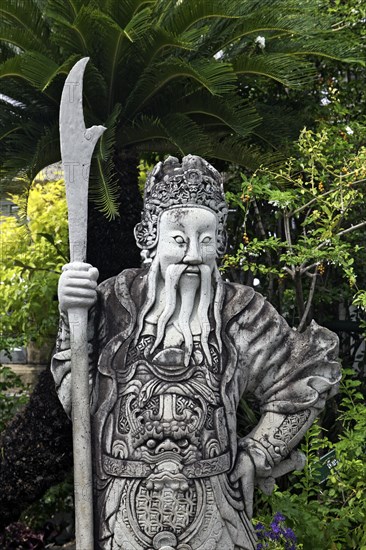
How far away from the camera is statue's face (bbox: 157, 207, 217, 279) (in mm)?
5305

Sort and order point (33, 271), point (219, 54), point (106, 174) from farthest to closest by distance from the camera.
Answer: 1. point (33, 271)
2. point (219, 54)
3. point (106, 174)

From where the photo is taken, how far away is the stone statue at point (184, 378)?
5148mm

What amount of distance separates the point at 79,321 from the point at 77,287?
0.15 m

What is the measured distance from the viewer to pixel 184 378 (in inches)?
206

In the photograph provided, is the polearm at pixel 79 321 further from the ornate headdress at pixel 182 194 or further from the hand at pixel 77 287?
the ornate headdress at pixel 182 194

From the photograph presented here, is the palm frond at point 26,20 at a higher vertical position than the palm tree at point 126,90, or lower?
higher

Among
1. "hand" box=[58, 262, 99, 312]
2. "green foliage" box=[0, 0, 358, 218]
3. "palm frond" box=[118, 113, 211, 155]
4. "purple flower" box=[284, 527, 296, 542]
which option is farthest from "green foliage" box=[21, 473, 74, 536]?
"hand" box=[58, 262, 99, 312]

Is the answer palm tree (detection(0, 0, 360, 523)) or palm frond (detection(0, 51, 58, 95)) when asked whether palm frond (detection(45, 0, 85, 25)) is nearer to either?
palm tree (detection(0, 0, 360, 523))

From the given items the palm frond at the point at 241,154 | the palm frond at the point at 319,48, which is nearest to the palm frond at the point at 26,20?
the palm frond at the point at 241,154

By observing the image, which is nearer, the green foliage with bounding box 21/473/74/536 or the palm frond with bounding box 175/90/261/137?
the palm frond with bounding box 175/90/261/137

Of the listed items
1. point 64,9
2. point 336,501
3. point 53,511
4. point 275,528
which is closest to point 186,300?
point 275,528

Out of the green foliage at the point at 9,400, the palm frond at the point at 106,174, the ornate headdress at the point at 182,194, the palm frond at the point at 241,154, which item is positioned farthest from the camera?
the green foliage at the point at 9,400

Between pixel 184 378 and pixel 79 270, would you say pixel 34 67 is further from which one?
pixel 184 378

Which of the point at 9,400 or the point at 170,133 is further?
the point at 9,400
